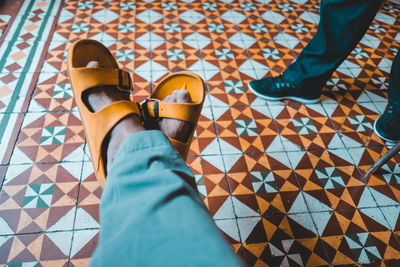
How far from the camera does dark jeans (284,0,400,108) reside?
94 cm

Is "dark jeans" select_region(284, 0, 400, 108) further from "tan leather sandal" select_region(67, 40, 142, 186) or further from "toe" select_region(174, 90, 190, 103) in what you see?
"tan leather sandal" select_region(67, 40, 142, 186)

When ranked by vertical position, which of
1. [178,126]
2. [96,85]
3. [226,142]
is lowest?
[226,142]

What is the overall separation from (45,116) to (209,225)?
997mm

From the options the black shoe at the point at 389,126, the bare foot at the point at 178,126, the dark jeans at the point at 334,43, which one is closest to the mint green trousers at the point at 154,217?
the bare foot at the point at 178,126

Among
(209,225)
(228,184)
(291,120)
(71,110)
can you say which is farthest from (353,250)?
(71,110)

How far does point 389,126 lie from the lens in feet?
3.77

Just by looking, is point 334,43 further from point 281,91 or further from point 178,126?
point 178,126

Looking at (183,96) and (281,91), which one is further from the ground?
(183,96)

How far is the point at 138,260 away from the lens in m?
0.36

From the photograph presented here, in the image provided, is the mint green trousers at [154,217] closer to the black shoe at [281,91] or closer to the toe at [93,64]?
the toe at [93,64]

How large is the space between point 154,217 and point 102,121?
0.41 meters

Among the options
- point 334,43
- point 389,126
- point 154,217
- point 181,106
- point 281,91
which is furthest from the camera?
point 281,91

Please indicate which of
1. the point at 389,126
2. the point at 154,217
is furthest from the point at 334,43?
the point at 154,217

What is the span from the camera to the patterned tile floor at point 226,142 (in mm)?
857
